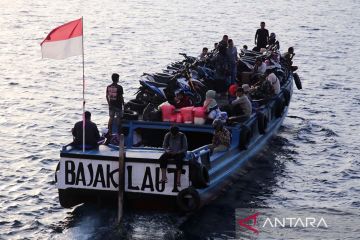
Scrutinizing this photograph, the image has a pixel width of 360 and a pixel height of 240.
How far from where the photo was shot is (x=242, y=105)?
2353 centimetres

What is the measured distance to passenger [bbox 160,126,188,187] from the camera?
18984mm

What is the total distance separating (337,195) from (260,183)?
7.71 ft

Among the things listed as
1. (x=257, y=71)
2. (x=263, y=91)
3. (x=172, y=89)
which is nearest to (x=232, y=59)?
(x=257, y=71)

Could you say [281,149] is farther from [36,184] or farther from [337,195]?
[36,184]

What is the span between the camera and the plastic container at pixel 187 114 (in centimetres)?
2234

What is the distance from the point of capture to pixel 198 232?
20125 millimetres

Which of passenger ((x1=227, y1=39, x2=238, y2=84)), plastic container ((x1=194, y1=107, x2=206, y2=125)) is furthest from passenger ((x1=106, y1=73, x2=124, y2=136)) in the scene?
passenger ((x1=227, y1=39, x2=238, y2=84))

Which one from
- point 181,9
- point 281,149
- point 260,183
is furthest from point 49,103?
point 181,9

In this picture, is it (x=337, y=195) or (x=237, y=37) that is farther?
(x=237, y=37)

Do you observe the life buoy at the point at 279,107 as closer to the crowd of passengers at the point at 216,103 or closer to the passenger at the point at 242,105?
the crowd of passengers at the point at 216,103

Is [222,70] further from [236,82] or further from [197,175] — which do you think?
[197,175]

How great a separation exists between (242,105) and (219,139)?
245 centimetres

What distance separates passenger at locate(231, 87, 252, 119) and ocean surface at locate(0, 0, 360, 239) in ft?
7.02

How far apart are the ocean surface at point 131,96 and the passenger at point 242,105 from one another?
7.02ft
